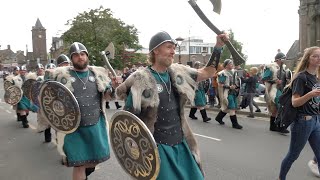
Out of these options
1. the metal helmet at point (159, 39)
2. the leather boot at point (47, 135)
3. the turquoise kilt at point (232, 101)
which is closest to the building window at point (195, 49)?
the turquoise kilt at point (232, 101)

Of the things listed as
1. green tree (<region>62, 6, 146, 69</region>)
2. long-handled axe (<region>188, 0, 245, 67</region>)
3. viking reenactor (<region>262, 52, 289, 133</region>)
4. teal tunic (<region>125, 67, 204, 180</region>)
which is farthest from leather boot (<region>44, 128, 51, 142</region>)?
green tree (<region>62, 6, 146, 69</region>)

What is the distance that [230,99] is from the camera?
11.0 meters

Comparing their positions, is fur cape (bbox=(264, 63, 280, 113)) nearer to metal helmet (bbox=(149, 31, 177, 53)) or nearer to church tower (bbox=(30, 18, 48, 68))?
metal helmet (bbox=(149, 31, 177, 53))

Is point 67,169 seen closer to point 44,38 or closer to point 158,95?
point 158,95

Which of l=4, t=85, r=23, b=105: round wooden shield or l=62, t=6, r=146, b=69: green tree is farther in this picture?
l=62, t=6, r=146, b=69: green tree

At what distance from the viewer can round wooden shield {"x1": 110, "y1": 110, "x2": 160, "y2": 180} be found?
3.04 metres

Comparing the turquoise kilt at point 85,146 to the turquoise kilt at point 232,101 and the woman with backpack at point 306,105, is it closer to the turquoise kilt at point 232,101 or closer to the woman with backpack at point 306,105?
the woman with backpack at point 306,105

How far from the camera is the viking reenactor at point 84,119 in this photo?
484cm

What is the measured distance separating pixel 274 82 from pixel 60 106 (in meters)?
6.69

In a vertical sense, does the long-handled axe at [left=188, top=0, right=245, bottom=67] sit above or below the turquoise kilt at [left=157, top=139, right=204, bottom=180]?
above

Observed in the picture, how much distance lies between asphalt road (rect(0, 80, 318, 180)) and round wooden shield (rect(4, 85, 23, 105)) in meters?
0.99

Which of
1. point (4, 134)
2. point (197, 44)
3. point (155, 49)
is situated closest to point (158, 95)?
point (155, 49)

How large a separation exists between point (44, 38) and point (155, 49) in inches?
4762

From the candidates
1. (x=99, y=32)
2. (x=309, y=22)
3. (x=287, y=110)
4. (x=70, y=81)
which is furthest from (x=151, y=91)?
(x=99, y=32)
